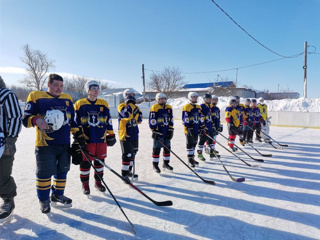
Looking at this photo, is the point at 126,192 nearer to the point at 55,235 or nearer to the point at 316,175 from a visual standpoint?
the point at 55,235

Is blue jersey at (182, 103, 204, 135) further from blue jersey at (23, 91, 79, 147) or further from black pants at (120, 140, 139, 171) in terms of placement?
blue jersey at (23, 91, 79, 147)

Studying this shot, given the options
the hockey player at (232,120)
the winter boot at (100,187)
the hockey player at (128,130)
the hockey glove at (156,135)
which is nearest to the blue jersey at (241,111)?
the hockey player at (232,120)

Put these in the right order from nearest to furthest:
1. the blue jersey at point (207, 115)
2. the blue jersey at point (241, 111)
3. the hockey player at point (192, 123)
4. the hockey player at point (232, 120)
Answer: the hockey player at point (192, 123) < the blue jersey at point (207, 115) < the hockey player at point (232, 120) < the blue jersey at point (241, 111)

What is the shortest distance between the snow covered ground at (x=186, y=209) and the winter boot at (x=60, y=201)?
3.0 inches

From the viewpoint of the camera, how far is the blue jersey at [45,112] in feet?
7.53

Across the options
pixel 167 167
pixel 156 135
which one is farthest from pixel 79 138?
pixel 167 167

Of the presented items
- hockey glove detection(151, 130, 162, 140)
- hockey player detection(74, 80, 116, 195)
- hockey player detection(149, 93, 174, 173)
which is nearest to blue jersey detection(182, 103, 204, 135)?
hockey player detection(149, 93, 174, 173)

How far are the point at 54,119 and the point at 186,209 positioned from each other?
1.86m

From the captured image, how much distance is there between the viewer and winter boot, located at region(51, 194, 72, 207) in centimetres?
249

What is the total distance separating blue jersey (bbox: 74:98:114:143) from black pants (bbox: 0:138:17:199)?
89 centimetres

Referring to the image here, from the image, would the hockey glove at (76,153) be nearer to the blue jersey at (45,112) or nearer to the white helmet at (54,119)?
the blue jersey at (45,112)

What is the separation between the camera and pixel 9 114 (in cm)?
199

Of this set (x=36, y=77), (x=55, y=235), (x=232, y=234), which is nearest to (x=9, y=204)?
(x=55, y=235)

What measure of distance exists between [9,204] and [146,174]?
2117 mm
